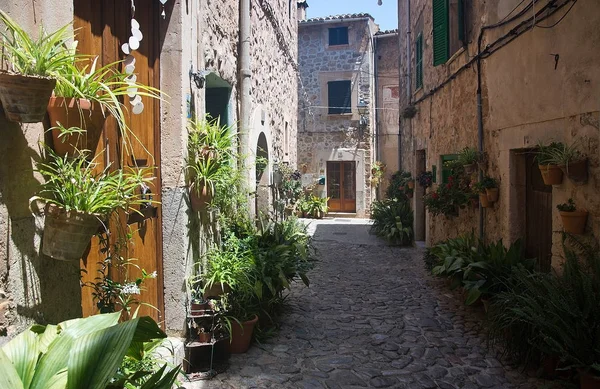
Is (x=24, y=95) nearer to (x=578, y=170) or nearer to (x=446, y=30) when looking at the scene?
(x=578, y=170)

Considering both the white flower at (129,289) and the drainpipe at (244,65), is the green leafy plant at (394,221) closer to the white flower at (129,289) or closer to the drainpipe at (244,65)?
the drainpipe at (244,65)

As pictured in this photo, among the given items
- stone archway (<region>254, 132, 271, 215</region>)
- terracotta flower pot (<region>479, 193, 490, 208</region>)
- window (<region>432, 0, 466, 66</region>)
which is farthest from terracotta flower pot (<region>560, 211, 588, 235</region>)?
stone archway (<region>254, 132, 271, 215</region>)

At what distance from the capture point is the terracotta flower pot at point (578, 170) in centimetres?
366

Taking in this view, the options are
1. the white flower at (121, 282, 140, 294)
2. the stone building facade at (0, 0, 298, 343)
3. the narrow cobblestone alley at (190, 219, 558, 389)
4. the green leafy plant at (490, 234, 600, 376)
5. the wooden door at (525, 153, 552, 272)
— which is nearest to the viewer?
the stone building facade at (0, 0, 298, 343)

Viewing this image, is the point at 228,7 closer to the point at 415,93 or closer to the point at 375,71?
the point at 415,93

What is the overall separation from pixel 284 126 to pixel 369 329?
18.6 feet

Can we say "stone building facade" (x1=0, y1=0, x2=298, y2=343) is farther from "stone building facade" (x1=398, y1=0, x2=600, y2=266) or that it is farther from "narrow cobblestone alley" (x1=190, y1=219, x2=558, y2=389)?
"stone building facade" (x1=398, y1=0, x2=600, y2=266)

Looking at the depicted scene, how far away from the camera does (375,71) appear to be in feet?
58.2

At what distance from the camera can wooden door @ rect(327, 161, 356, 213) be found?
17406mm

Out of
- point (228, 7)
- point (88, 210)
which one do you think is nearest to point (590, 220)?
point (88, 210)

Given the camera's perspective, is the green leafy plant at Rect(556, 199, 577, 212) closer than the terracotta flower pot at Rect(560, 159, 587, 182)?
No

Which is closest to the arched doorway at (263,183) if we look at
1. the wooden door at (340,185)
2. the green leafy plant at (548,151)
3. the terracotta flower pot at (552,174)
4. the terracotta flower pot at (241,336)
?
the terracotta flower pot at (241,336)

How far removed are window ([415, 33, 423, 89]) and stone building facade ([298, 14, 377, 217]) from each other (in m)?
6.81

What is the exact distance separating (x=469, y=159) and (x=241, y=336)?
381 centimetres
